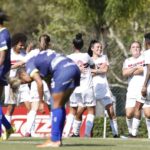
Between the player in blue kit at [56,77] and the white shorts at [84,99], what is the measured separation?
232 inches

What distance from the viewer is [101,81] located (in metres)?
23.2

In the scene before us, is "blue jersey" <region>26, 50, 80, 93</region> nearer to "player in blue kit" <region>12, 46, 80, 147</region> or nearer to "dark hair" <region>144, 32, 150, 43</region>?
"player in blue kit" <region>12, 46, 80, 147</region>

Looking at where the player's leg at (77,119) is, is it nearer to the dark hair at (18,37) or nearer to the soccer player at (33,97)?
the soccer player at (33,97)

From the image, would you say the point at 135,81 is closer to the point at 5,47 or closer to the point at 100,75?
the point at 100,75

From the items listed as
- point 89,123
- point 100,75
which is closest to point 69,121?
point 89,123

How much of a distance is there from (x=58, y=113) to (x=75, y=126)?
617 cm

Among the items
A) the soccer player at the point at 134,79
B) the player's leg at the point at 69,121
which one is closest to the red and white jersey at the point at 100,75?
the soccer player at the point at 134,79

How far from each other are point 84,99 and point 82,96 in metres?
0.14

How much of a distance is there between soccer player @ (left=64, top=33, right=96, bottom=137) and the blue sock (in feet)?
19.1

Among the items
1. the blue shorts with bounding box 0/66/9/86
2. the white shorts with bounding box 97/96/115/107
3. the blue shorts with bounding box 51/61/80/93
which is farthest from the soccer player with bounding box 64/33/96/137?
the blue shorts with bounding box 51/61/80/93

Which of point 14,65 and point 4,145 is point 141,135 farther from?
point 4,145

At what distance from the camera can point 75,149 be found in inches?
634

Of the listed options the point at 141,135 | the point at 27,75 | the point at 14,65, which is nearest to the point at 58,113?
the point at 27,75

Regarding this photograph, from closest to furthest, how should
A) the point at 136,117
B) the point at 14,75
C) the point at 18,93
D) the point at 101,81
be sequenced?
the point at 136,117
the point at 14,75
the point at 101,81
the point at 18,93
